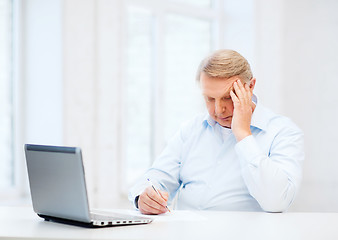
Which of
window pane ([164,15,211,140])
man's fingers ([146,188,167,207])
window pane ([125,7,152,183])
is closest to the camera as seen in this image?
man's fingers ([146,188,167,207])

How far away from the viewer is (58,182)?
1373 mm

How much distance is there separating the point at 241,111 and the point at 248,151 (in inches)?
7.3

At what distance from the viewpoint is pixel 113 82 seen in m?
3.14

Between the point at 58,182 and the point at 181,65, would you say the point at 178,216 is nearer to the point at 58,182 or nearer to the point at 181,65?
the point at 58,182

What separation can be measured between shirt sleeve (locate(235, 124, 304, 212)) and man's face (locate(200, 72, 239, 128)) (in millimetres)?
191

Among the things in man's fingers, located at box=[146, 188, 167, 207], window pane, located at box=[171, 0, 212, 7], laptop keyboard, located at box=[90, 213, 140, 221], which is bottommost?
laptop keyboard, located at box=[90, 213, 140, 221]

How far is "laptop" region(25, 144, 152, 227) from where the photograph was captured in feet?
4.26

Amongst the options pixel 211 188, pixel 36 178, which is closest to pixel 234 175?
pixel 211 188

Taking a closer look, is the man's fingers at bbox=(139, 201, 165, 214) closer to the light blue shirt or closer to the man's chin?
the light blue shirt

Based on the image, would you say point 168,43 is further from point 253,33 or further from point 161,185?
point 161,185

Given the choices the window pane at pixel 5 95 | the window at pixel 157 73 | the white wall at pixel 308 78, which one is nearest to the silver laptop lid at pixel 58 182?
the window pane at pixel 5 95

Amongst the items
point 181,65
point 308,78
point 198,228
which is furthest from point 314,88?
point 198,228

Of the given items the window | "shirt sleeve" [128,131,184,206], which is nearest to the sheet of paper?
"shirt sleeve" [128,131,184,206]

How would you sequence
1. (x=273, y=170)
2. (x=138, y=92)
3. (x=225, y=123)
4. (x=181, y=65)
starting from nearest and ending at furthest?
(x=273, y=170) < (x=225, y=123) < (x=138, y=92) < (x=181, y=65)
